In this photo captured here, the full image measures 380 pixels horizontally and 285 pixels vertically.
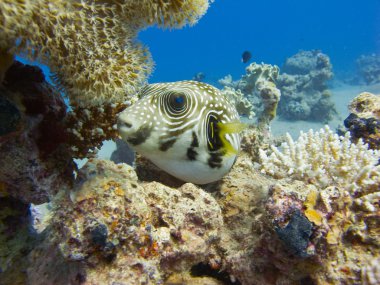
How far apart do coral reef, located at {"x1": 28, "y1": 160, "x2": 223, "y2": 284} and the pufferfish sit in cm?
31

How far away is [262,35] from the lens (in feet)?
371

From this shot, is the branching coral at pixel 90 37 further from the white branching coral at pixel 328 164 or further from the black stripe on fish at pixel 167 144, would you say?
the white branching coral at pixel 328 164

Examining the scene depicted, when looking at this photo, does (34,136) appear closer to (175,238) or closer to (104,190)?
(104,190)

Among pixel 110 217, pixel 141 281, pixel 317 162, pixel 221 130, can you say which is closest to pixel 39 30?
pixel 110 217

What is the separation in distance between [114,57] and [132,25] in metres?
0.48

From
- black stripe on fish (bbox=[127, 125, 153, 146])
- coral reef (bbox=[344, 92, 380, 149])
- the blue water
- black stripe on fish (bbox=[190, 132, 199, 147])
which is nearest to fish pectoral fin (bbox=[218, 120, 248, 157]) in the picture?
black stripe on fish (bbox=[190, 132, 199, 147])

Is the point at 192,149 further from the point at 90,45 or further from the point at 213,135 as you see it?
the point at 90,45

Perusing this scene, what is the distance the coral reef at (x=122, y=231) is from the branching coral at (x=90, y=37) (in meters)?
0.83

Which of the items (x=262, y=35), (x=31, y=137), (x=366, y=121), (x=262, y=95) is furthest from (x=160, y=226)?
(x=262, y=35)

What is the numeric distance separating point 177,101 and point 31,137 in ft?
5.01

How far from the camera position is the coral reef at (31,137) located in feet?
8.70

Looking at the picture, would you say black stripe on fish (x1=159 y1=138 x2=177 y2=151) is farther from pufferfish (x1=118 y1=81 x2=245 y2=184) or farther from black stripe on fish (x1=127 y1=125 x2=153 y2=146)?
black stripe on fish (x1=127 y1=125 x2=153 y2=146)

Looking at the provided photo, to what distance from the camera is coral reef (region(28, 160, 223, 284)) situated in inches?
90.6

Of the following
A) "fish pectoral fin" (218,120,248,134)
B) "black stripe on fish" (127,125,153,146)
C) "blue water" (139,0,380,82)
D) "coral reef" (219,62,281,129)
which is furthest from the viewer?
"blue water" (139,0,380,82)
